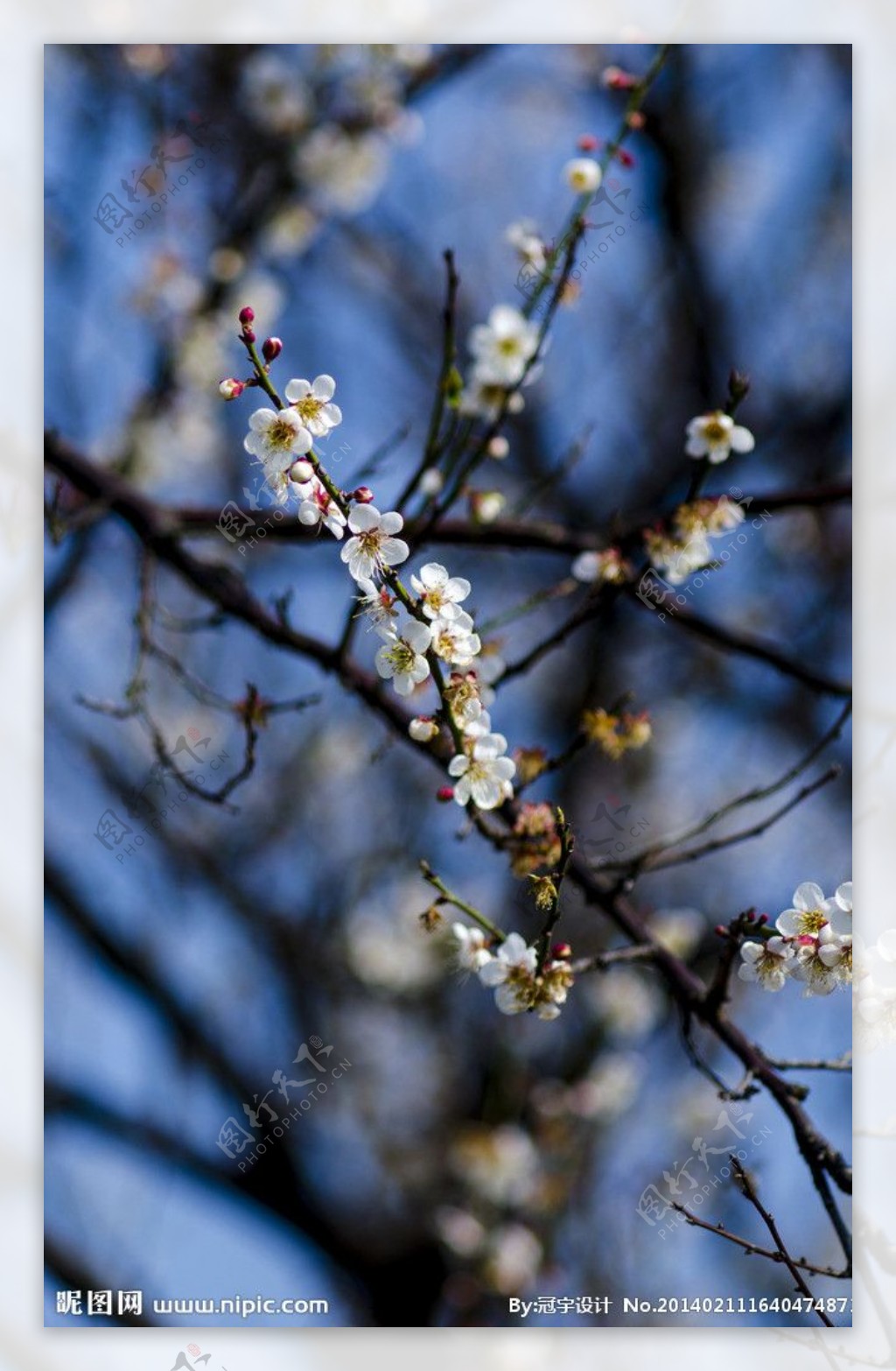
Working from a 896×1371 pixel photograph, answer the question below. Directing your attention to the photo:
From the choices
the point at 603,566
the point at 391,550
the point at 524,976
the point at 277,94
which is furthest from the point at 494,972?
the point at 277,94

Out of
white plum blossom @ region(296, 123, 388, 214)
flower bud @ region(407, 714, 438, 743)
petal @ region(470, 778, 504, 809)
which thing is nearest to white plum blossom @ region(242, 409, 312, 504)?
flower bud @ region(407, 714, 438, 743)

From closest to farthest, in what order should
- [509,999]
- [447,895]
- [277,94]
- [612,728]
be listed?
[447,895]
[509,999]
[612,728]
[277,94]

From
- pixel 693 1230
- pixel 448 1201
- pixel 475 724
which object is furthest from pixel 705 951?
pixel 475 724

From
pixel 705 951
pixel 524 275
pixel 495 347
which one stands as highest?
pixel 524 275

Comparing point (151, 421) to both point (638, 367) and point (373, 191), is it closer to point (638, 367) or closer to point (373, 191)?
point (373, 191)

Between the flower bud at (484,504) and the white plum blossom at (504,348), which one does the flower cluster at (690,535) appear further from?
the white plum blossom at (504,348)

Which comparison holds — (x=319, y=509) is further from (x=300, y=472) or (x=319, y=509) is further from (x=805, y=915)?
(x=805, y=915)
